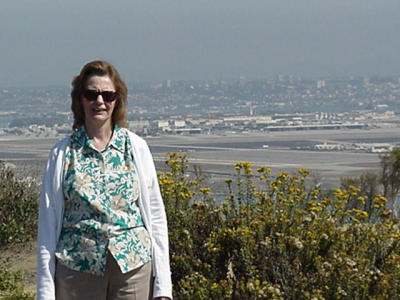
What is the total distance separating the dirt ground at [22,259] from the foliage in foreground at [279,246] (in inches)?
64.6

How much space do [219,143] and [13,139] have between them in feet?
60.5

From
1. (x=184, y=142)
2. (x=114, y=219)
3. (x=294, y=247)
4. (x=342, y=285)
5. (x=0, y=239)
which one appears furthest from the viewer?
(x=184, y=142)

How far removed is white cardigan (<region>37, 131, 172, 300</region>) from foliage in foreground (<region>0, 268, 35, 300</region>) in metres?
2.59

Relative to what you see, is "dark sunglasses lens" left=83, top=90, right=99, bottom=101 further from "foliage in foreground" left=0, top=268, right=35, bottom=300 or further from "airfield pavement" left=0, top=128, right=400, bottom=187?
"airfield pavement" left=0, top=128, right=400, bottom=187

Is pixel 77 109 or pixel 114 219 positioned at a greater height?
pixel 77 109

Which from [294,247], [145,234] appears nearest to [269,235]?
[294,247]

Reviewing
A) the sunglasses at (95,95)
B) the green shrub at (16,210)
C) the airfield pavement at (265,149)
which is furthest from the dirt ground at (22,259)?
the airfield pavement at (265,149)

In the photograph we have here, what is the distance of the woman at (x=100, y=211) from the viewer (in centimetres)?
262

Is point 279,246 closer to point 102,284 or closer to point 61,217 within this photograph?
point 102,284

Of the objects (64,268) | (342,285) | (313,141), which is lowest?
(313,141)

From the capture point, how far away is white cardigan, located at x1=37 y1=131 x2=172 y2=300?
8.58 feet

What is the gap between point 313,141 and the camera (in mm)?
74125

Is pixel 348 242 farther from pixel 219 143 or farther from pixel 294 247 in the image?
pixel 219 143

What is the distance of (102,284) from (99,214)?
24 centimetres
